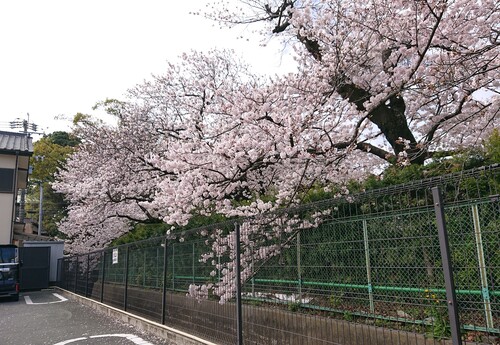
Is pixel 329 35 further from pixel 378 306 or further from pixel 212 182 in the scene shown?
pixel 378 306

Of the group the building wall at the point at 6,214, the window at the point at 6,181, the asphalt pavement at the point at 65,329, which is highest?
the window at the point at 6,181

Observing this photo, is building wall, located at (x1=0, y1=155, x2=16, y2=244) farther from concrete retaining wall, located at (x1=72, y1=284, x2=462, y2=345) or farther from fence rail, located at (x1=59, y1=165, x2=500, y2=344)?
fence rail, located at (x1=59, y1=165, x2=500, y2=344)

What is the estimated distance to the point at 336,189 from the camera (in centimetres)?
634

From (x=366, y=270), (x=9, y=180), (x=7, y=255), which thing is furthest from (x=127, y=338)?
(x=9, y=180)

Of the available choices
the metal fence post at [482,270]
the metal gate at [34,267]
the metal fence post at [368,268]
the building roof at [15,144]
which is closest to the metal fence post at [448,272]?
the metal fence post at [482,270]

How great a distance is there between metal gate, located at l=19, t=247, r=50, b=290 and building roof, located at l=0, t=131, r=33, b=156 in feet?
20.1

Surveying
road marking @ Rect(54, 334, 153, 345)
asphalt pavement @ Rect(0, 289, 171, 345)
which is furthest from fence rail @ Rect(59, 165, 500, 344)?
asphalt pavement @ Rect(0, 289, 171, 345)

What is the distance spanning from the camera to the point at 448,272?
8.60ft

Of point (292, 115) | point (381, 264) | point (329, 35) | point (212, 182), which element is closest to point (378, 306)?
point (381, 264)

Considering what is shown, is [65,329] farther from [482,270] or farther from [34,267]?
[34,267]

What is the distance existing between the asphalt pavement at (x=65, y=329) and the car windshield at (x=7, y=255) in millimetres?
4257

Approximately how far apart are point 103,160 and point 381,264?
13413mm

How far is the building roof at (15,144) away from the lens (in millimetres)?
22156

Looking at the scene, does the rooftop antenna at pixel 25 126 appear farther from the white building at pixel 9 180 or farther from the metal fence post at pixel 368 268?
the metal fence post at pixel 368 268
